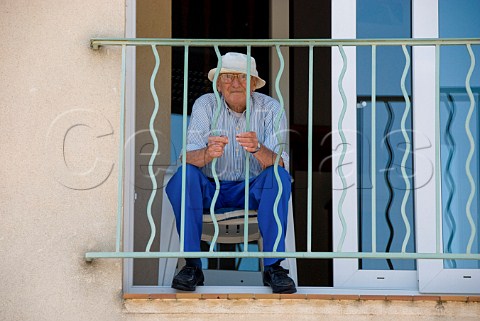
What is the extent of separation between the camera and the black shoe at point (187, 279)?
16.5ft

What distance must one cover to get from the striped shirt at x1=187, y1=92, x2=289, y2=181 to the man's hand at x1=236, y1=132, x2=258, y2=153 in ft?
1.01

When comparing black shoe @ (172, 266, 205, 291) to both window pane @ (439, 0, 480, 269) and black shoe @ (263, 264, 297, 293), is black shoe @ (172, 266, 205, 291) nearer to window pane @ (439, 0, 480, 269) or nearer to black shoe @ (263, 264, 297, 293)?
black shoe @ (263, 264, 297, 293)

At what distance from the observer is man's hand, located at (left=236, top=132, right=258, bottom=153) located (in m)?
5.05

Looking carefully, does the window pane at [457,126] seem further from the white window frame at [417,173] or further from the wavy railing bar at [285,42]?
the wavy railing bar at [285,42]

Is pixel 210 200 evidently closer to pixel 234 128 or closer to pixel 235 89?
pixel 234 128

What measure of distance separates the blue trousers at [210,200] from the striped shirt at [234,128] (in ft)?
0.69

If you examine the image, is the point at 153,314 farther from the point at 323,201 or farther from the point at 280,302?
the point at 323,201

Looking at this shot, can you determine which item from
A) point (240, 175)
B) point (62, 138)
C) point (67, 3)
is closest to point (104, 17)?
point (67, 3)

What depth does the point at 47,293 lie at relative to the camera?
4934mm

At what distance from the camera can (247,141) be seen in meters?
5.05

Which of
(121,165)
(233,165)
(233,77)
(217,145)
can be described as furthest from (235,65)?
(121,165)

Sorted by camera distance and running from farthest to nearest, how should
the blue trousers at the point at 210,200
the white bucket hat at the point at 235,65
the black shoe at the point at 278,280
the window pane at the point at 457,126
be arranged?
the white bucket hat at the point at 235,65 → the window pane at the point at 457,126 → the blue trousers at the point at 210,200 → the black shoe at the point at 278,280

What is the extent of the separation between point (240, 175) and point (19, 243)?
1.20 metres

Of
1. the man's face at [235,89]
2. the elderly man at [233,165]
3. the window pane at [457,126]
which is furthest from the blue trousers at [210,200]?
the window pane at [457,126]
